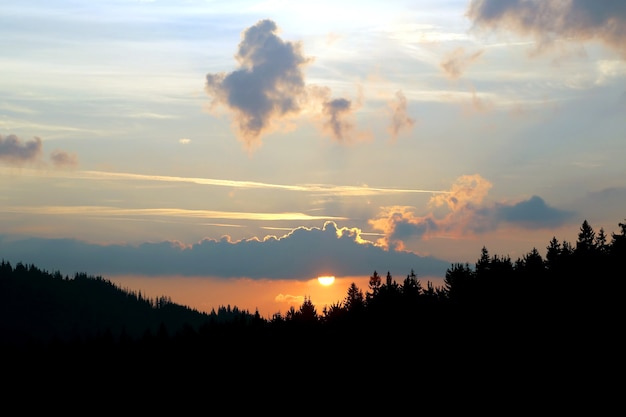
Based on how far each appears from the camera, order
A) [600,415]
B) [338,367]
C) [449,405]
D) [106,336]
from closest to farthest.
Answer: [600,415] → [449,405] → [338,367] → [106,336]

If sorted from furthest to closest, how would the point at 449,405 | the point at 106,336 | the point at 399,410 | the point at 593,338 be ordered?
the point at 106,336, the point at 399,410, the point at 449,405, the point at 593,338

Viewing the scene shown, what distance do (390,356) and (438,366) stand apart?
524 inches

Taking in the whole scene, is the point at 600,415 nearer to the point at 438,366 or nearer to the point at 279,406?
the point at 438,366

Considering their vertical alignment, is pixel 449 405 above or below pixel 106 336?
below

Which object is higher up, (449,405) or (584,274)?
(584,274)

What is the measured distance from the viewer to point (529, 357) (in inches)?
3780

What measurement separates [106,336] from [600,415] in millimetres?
136146

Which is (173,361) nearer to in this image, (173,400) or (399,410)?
(173,400)

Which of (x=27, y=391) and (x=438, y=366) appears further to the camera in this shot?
(x=27, y=391)

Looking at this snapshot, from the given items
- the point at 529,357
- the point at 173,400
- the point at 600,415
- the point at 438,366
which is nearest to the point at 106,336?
the point at 173,400

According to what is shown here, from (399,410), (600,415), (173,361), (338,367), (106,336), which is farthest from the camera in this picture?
(106,336)

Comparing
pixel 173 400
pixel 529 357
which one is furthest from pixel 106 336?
pixel 529 357

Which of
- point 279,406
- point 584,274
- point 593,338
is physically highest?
point 584,274

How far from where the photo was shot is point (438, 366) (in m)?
109
